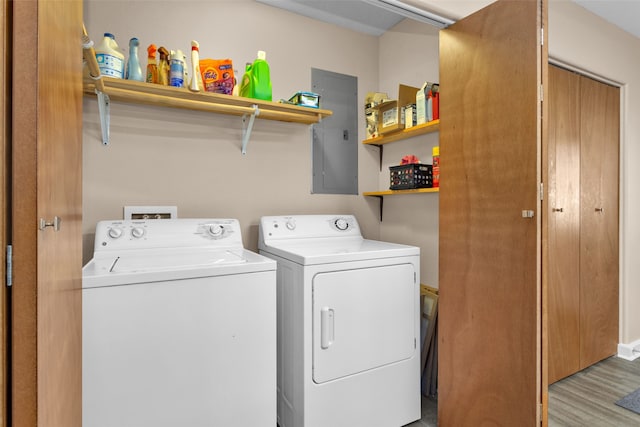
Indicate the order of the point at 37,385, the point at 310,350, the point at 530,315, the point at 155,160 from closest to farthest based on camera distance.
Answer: the point at 37,385 < the point at 530,315 < the point at 310,350 < the point at 155,160

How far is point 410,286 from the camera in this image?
1.93m

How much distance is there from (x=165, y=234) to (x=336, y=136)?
1.41 meters

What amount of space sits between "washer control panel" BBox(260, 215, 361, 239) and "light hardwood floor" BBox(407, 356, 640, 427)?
119 centimetres

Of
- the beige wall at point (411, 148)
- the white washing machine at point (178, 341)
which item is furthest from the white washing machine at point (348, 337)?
the beige wall at point (411, 148)

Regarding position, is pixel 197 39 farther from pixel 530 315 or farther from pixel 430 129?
pixel 530 315

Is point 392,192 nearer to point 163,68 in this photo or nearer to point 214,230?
point 214,230

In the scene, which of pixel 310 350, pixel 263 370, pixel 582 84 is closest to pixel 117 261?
pixel 263 370

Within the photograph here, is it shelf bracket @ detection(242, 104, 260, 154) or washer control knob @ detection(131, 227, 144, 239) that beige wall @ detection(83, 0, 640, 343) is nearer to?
shelf bracket @ detection(242, 104, 260, 154)

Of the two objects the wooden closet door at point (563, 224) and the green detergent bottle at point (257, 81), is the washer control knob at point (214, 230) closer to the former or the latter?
the green detergent bottle at point (257, 81)

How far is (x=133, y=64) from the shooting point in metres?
1.84

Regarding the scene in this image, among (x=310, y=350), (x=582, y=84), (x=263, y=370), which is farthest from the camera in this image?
(x=582, y=84)

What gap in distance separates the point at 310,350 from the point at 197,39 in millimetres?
1913

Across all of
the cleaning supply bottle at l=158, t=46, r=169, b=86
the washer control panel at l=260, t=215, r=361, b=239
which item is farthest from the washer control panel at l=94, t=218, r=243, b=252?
the cleaning supply bottle at l=158, t=46, r=169, b=86

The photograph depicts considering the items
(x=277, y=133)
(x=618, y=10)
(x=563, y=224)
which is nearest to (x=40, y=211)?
(x=277, y=133)
